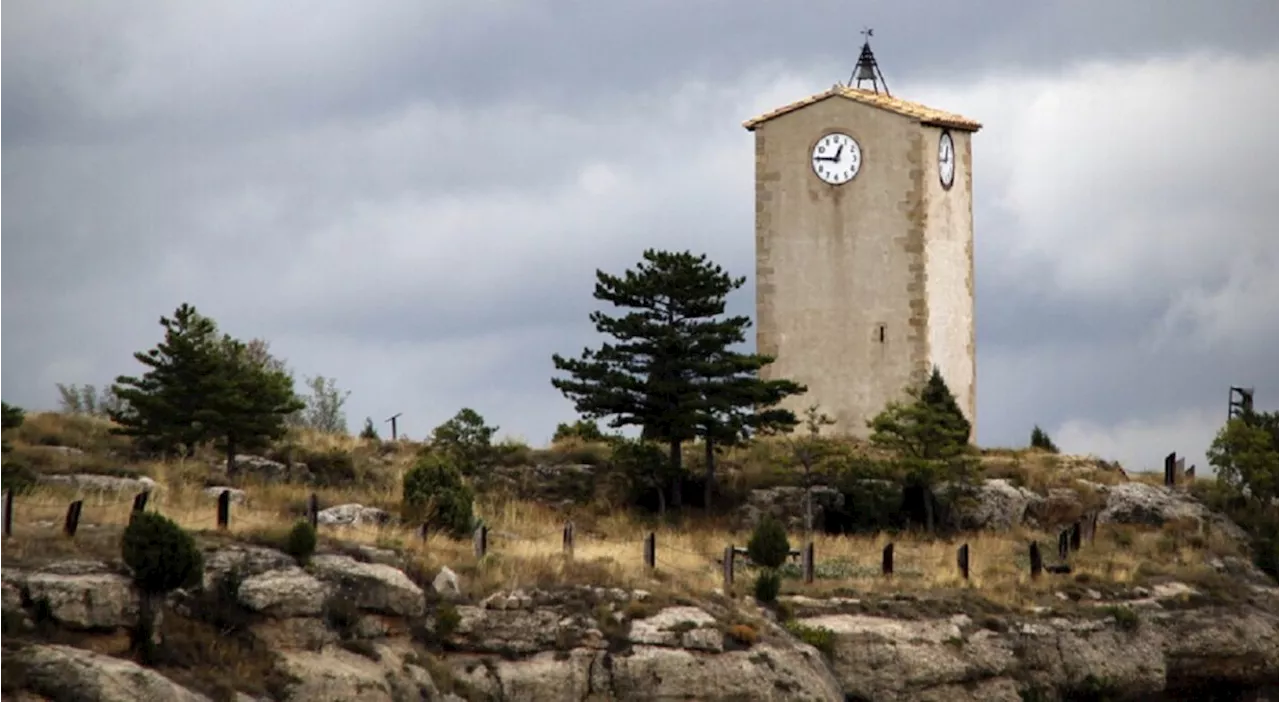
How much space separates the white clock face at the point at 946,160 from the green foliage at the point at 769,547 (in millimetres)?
19971

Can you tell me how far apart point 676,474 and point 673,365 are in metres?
2.69

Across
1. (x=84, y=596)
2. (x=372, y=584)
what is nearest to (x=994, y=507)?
(x=372, y=584)

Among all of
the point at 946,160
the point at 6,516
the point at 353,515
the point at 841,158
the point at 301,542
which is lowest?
the point at 301,542

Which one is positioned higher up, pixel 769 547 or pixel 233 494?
pixel 233 494

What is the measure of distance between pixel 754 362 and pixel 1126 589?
38.8 ft

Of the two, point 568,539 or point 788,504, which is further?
point 788,504

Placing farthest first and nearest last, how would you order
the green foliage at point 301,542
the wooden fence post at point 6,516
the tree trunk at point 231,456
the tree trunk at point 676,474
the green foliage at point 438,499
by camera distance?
the tree trunk at point 676,474 < the tree trunk at point 231,456 < the green foliage at point 438,499 < the green foliage at point 301,542 < the wooden fence post at point 6,516

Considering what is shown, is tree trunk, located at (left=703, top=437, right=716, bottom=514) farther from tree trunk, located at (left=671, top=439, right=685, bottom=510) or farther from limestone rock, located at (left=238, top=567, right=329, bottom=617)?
limestone rock, located at (left=238, top=567, right=329, bottom=617)

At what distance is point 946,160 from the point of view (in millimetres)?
74750

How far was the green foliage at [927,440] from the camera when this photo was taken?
66688 millimetres

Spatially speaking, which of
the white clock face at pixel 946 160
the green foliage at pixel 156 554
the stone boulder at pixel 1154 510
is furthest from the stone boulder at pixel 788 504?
the green foliage at pixel 156 554

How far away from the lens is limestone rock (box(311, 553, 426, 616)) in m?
47.9

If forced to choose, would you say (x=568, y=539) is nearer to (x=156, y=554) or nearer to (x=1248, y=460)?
(x=156, y=554)

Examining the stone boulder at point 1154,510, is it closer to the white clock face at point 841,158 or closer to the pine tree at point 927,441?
the pine tree at point 927,441
